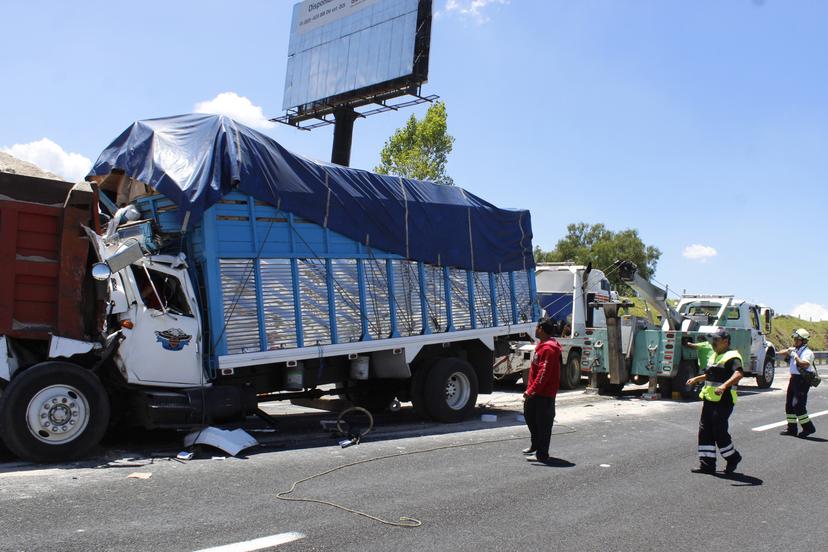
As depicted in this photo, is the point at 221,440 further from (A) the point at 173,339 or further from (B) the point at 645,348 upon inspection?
(B) the point at 645,348

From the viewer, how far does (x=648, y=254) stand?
56.0 metres

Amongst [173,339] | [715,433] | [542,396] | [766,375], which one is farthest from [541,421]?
[766,375]

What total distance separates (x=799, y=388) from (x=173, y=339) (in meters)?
8.68

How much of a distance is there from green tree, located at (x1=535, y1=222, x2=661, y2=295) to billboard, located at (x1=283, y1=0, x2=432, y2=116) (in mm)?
27847

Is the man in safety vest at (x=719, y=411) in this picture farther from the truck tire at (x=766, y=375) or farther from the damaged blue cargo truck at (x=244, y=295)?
the truck tire at (x=766, y=375)

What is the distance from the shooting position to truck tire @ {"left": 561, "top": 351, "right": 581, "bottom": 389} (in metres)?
17.6

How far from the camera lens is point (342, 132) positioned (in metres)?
30.5

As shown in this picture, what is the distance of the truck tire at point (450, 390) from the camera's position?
1105cm

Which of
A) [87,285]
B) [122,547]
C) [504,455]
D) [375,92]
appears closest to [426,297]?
[504,455]

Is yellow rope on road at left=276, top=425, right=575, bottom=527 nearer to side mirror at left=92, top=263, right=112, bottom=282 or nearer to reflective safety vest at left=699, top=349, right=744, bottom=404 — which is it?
reflective safety vest at left=699, top=349, right=744, bottom=404

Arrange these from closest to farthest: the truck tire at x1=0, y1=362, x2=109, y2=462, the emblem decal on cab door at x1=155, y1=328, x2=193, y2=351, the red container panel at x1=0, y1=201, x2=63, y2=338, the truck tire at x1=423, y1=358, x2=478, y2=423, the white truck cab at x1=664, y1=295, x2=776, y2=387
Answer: the truck tire at x1=0, y1=362, x2=109, y2=462, the red container panel at x1=0, y1=201, x2=63, y2=338, the emblem decal on cab door at x1=155, y1=328, x2=193, y2=351, the truck tire at x1=423, y1=358, x2=478, y2=423, the white truck cab at x1=664, y1=295, x2=776, y2=387

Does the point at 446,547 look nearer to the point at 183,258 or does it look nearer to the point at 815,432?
the point at 183,258

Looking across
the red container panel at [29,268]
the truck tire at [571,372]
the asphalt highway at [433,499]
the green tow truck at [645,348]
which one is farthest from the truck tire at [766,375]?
the red container panel at [29,268]

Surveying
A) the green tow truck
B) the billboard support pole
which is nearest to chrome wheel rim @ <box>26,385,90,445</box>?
the green tow truck
